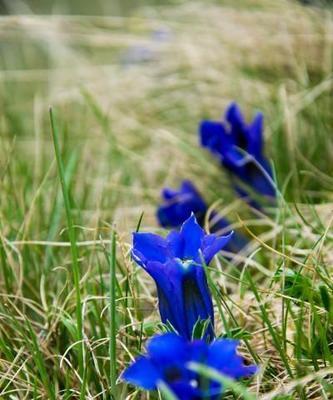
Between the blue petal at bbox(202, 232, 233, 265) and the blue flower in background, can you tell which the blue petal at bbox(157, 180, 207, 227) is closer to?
the blue flower in background

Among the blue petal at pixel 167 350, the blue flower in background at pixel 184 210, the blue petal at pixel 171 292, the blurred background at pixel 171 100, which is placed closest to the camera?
the blue petal at pixel 167 350

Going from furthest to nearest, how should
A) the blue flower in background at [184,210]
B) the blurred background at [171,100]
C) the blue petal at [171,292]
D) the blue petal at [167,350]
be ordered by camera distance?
the blurred background at [171,100] < the blue flower in background at [184,210] < the blue petal at [171,292] < the blue petal at [167,350]

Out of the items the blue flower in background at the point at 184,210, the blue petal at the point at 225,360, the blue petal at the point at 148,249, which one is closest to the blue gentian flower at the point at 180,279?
the blue petal at the point at 148,249

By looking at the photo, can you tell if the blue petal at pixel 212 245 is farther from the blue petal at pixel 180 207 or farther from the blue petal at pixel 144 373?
the blue petal at pixel 180 207

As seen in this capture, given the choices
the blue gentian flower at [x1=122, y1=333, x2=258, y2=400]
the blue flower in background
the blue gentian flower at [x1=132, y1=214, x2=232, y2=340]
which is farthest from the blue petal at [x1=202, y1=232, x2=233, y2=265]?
the blue flower in background

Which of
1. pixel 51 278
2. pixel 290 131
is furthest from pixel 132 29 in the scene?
pixel 51 278

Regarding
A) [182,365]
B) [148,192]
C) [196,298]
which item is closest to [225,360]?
[182,365]

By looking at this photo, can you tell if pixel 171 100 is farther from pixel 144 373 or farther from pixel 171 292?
pixel 144 373
